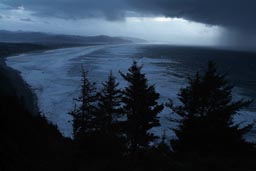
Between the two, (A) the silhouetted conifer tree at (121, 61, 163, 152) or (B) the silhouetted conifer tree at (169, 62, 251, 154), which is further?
(A) the silhouetted conifer tree at (121, 61, 163, 152)

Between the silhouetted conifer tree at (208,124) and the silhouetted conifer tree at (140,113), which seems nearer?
the silhouetted conifer tree at (208,124)

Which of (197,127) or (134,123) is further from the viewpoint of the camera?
(134,123)

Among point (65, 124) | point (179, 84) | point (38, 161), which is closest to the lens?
point (38, 161)

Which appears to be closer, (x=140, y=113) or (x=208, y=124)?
(x=208, y=124)

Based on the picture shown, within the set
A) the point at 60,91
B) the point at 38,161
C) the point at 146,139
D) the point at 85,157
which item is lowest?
the point at 60,91

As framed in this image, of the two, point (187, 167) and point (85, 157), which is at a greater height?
point (187, 167)

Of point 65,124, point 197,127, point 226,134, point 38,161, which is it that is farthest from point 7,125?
point 65,124

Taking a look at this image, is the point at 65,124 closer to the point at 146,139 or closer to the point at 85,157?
the point at 146,139

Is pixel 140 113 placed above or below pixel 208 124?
below
